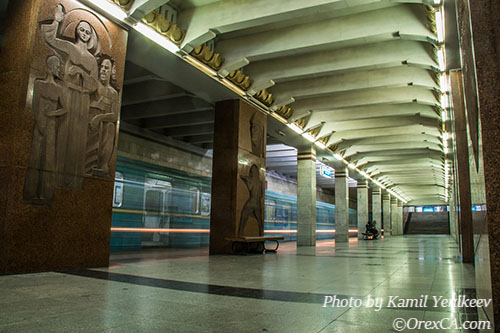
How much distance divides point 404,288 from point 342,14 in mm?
6753

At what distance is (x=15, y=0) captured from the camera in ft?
21.7

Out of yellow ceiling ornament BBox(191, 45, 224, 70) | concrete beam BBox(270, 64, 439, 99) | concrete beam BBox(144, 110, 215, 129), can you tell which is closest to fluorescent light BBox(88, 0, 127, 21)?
yellow ceiling ornament BBox(191, 45, 224, 70)

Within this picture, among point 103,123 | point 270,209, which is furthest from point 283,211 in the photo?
point 103,123

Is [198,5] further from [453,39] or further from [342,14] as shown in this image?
[453,39]

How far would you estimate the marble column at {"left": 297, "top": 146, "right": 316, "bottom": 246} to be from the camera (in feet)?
59.9

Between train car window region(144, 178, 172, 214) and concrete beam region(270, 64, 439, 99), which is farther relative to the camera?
train car window region(144, 178, 172, 214)

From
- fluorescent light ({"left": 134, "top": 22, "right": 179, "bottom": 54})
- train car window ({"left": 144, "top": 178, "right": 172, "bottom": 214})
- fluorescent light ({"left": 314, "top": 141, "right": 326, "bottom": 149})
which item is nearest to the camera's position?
fluorescent light ({"left": 134, "top": 22, "right": 179, "bottom": 54})

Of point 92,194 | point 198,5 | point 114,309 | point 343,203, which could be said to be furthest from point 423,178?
point 114,309

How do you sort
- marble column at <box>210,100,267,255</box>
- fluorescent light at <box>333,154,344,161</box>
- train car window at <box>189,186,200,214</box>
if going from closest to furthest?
marble column at <box>210,100,267,255</box> < train car window at <box>189,186,200,214</box> < fluorescent light at <box>333,154,344,161</box>

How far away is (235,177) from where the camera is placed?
1205cm

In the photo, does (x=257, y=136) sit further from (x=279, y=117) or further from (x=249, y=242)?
(x=249, y=242)

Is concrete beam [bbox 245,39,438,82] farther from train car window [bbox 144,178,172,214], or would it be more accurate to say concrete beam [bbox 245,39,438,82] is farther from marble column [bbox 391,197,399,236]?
marble column [bbox 391,197,399,236]

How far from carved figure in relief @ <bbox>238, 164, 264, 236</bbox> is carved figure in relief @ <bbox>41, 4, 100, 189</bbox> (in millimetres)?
6030

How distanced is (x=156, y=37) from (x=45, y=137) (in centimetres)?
380
